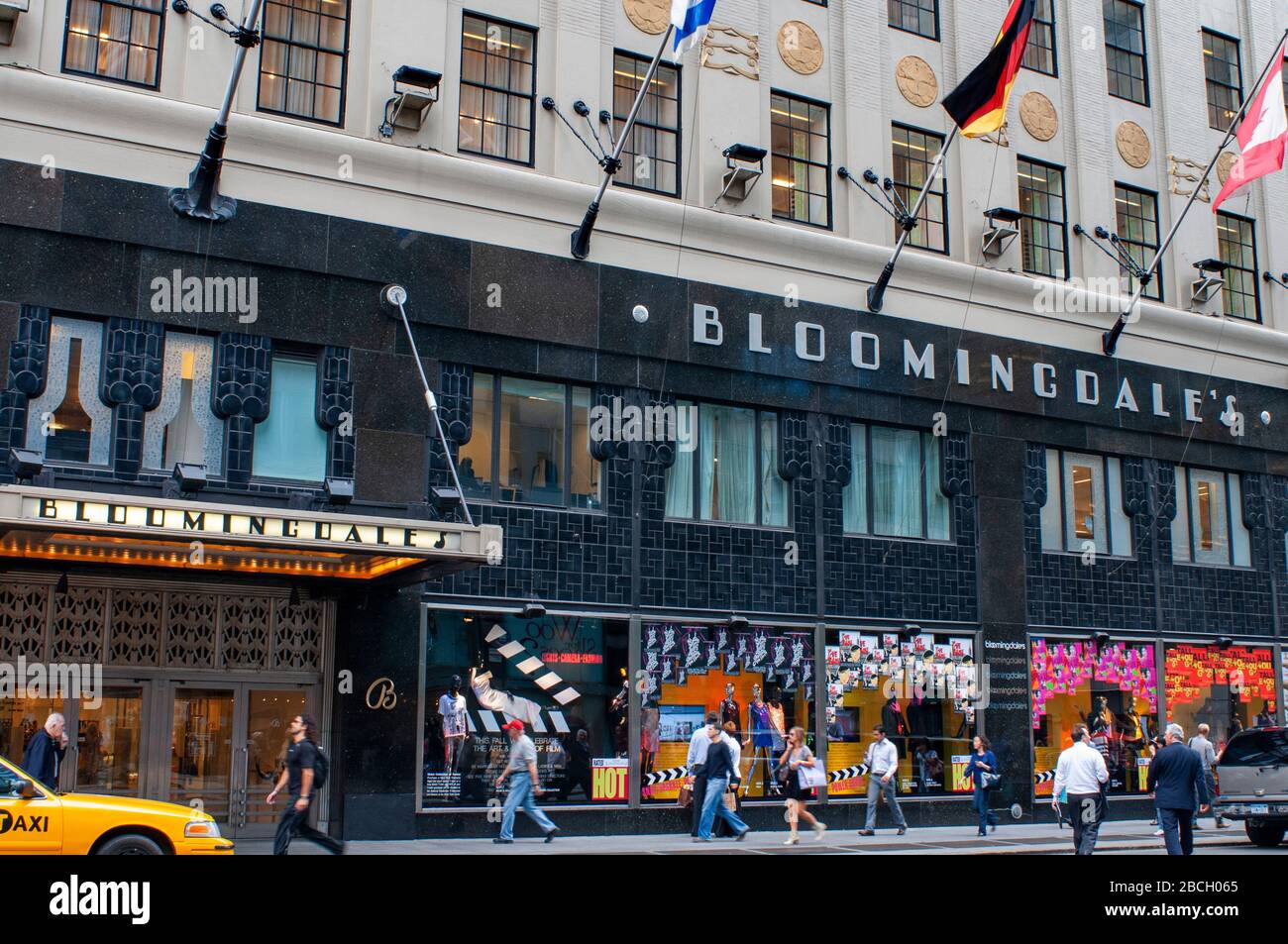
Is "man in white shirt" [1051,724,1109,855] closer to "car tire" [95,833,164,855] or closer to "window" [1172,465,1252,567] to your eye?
"car tire" [95,833,164,855]

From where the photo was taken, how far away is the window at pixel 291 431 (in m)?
18.7

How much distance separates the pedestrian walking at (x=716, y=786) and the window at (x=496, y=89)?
9.54m

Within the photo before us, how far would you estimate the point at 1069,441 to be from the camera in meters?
26.3

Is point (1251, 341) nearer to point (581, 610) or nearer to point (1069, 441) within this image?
point (1069, 441)

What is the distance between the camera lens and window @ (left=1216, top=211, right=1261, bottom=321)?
29562mm

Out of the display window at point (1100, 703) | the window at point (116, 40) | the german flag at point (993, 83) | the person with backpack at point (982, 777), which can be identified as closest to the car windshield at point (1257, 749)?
the person with backpack at point (982, 777)

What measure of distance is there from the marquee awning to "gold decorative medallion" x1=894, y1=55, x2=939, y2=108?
13.4 metres

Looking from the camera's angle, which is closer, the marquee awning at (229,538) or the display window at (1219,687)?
the marquee awning at (229,538)

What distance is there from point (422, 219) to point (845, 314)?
7906 mm

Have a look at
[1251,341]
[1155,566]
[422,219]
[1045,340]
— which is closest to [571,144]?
[422,219]

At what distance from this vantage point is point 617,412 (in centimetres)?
2155

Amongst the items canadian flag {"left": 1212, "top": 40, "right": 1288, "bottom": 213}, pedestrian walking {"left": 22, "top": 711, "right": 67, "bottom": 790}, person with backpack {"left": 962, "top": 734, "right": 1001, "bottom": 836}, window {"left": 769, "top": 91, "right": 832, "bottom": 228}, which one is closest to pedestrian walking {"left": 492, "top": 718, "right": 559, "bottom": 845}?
pedestrian walking {"left": 22, "top": 711, "right": 67, "bottom": 790}

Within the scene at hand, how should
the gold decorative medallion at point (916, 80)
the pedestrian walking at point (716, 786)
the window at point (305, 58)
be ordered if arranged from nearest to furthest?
the pedestrian walking at point (716, 786), the window at point (305, 58), the gold decorative medallion at point (916, 80)

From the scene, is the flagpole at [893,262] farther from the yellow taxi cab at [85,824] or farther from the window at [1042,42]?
the yellow taxi cab at [85,824]
